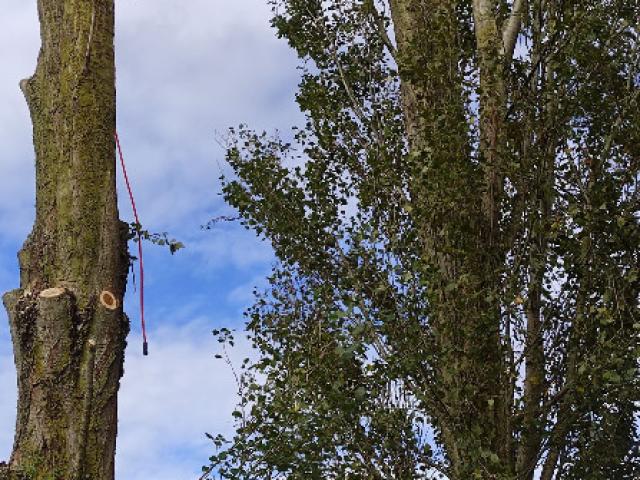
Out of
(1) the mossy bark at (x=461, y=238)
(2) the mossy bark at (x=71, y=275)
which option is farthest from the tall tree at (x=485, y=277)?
(2) the mossy bark at (x=71, y=275)

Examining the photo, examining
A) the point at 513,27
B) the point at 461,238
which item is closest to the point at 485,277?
the point at 461,238

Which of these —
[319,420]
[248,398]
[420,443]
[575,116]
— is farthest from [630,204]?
[248,398]

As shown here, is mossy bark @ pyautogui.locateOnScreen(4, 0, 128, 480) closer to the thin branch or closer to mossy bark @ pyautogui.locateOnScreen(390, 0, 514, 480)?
mossy bark @ pyautogui.locateOnScreen(390, 0, 514, 480)

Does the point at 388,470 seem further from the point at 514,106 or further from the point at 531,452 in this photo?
the point at 514,106

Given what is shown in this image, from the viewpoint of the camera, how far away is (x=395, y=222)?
8.81 meters

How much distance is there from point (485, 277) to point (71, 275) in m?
4.47

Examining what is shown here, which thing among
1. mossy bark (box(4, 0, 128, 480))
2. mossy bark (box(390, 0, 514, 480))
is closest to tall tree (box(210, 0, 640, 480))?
mossy bark (box(390, 0, 514, 480))

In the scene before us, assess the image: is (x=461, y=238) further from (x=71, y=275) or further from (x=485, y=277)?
(x=71, y=275)

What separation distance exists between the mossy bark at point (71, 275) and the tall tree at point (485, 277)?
266cm

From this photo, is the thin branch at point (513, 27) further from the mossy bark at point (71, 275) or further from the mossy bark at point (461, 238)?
the mossy bark at point (71, 275)

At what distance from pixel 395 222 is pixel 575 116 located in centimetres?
193

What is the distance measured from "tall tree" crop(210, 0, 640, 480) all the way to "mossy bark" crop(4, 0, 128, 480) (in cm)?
266

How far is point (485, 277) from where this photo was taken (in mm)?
8141

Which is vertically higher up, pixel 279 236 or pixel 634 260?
pixel 279 236
